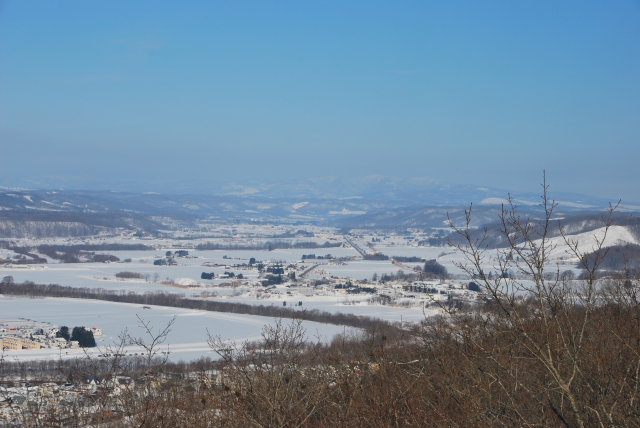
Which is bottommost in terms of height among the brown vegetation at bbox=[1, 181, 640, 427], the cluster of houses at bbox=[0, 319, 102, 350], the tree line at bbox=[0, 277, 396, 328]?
the tree line at bbox=[0, 277, 396, 328]

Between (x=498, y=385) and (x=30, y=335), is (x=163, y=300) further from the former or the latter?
(x=498, y=385)

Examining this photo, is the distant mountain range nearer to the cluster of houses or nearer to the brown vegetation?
the cluster of houses

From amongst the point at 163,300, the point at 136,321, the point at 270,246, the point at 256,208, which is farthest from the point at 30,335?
the point at 256,208

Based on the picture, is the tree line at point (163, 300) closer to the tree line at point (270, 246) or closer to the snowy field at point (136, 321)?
the snowy field at point (136, 321)

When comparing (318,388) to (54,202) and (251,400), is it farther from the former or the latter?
(54,202)

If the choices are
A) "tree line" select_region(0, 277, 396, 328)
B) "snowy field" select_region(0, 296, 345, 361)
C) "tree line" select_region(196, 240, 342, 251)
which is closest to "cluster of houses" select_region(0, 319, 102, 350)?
"snowy field" select_region(0, 296, 345, 361)

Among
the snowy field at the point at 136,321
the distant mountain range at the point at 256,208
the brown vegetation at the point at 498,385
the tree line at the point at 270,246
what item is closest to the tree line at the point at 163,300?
the snowy field at the point at 136,321

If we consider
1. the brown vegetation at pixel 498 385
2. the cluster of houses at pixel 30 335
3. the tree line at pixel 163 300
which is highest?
the brown vegetation at pixel 498 385
